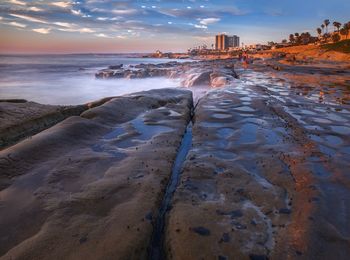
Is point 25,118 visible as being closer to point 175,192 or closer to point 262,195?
point 175,192

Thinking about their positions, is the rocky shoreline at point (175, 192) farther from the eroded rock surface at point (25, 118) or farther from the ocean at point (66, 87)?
the ocean at point (66, 87)

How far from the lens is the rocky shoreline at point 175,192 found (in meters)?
2.79

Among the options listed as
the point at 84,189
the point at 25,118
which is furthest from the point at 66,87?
the point at 84,189

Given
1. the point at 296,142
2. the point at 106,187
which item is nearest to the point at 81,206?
the point at 106,187

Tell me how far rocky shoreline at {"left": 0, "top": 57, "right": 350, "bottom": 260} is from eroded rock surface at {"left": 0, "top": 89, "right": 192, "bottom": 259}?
0.02 meters

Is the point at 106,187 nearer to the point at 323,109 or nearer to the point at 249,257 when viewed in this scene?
the point at 249,257

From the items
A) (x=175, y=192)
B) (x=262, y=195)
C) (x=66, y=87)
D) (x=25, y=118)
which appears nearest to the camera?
(x=262, y=195)

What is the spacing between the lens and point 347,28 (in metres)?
82.6

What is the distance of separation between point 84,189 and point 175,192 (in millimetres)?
1316

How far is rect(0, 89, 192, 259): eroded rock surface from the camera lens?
277 centimetres

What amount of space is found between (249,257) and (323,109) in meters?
8.66

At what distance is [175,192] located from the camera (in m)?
3.89

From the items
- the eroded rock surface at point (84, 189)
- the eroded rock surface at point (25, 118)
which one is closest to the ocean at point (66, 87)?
the eroded rock surface at point (25, 118)

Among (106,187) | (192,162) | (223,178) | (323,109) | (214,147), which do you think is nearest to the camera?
(106,187)
